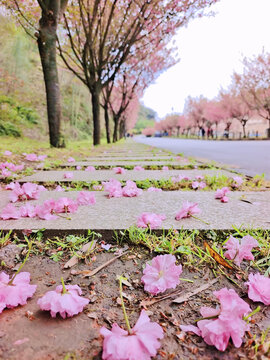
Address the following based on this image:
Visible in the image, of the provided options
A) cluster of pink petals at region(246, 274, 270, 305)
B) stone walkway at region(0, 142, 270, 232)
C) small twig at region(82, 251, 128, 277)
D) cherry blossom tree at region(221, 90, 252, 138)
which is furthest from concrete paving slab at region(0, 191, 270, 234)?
cherry blossom tree at region(221, 90, 252, 138)

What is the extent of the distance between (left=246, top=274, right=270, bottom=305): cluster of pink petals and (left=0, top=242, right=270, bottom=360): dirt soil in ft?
0.07

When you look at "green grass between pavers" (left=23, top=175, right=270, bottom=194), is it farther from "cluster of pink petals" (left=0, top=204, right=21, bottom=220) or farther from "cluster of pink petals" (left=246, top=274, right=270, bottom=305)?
"cluster of pink petals" (left=246, top=274, right=270, bottom=305)

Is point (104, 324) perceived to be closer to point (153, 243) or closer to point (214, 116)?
point (153, 243)

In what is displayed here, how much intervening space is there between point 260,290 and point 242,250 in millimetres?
186

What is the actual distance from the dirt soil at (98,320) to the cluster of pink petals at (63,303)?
22mm

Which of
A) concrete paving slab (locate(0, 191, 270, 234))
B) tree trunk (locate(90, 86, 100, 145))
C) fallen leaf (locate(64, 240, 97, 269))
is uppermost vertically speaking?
tree trunk (locate(90, 86, 100, 145))

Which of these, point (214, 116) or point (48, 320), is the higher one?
point (214, 116)

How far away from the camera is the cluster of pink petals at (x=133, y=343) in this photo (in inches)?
19.8

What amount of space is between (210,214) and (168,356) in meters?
0.88

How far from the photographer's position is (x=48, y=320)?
635 mm

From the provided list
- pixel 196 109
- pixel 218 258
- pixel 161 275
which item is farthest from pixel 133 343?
pixel 196 109

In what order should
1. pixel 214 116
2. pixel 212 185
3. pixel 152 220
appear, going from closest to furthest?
pixel 152 220 → pixel 212 185 → pixel 214 116

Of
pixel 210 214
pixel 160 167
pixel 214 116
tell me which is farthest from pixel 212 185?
pixel 214 116

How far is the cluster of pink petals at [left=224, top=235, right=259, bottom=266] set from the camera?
34.3 inches
